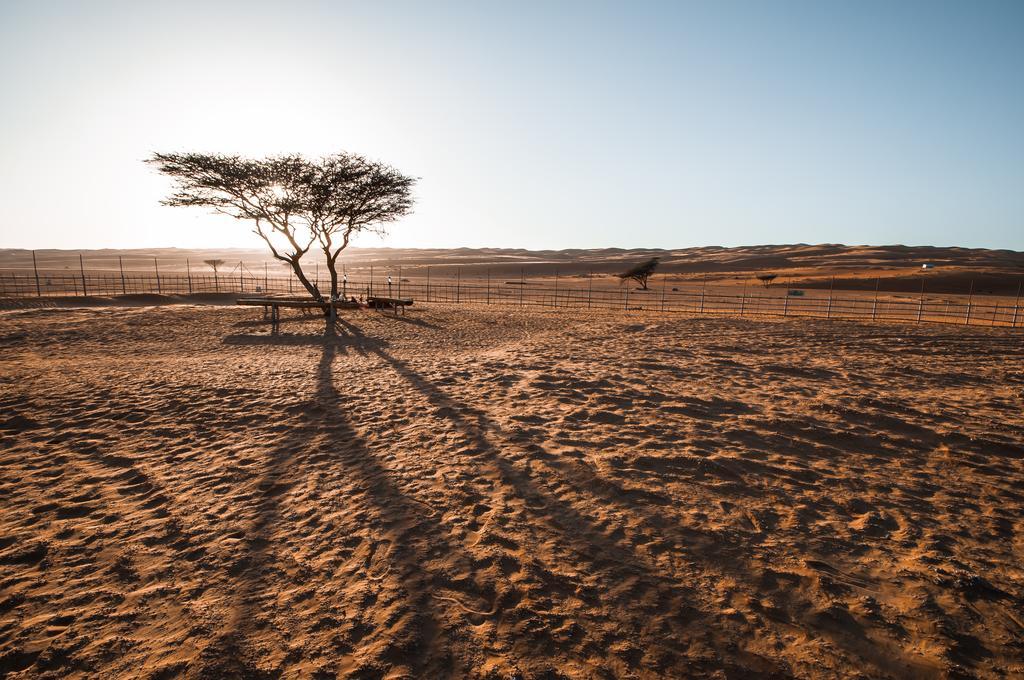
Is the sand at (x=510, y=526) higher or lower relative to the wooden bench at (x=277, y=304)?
lower

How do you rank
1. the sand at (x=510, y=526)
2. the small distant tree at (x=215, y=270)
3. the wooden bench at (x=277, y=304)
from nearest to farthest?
the sand at (x=510, y=526) → the wooden bench at (x=277, y=304) → the small distant tree at (x=215, y=270)

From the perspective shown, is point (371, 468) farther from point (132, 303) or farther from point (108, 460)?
point (132, 303)

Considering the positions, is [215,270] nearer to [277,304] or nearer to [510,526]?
[277,304]

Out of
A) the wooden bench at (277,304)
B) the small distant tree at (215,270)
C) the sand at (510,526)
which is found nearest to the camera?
the sand at (510,526)

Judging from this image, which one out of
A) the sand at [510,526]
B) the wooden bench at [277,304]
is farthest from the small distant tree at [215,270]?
the sand at [510,526]

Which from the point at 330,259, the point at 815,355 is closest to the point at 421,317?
the point at 330,259

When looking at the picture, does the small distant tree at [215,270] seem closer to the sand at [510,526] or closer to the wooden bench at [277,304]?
the wooden bench at [277,304]

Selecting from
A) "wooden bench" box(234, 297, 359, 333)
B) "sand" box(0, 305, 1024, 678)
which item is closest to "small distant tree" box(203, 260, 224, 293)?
"wooden bench" box(234, 297, 359, 333)

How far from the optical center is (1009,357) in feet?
34.9

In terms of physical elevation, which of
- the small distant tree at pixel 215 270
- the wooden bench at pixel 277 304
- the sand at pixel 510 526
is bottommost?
the sand at pixel 510 526

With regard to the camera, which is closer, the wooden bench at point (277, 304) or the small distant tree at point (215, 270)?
the wooden bench at point (277, 304)

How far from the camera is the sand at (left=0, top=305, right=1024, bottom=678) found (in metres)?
2.70

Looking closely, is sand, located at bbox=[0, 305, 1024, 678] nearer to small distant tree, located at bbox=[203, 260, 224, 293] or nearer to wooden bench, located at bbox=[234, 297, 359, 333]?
wooden bench, located at bbox=[234, 297, 359, 333]

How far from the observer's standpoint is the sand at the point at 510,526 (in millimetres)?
2695
